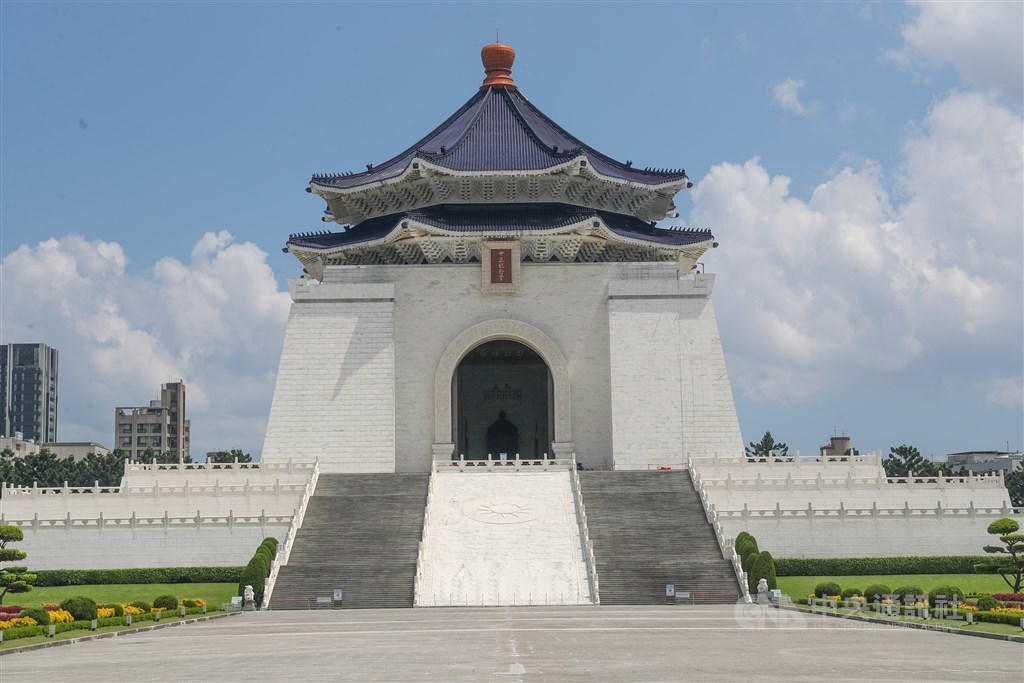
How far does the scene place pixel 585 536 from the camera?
35.1 metres

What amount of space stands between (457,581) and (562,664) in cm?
1665

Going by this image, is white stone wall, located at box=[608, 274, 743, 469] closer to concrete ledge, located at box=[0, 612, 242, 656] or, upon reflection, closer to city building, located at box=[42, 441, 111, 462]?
concrete ledge, located at box=[0, 612, 242, 656]

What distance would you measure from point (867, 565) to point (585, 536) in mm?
7636

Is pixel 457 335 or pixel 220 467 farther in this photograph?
pixel 457 335

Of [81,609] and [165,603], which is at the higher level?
[81,609]

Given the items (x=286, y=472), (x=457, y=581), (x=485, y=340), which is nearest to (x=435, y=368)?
(x=485, y=340)

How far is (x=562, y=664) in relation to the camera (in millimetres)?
16641

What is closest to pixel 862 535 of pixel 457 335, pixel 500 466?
pixel 500 466

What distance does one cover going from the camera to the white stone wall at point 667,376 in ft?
151

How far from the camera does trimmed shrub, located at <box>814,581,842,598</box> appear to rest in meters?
31.5

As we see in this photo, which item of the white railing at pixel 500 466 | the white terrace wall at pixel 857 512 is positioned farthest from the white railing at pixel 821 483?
the white railing at pixel 500 466

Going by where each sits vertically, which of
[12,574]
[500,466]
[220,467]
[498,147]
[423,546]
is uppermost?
[498,147]

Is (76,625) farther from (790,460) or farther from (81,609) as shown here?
(790,460)

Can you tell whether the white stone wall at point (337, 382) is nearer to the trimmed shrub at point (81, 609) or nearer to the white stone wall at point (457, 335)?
the white stone wall at point (457, 335)
